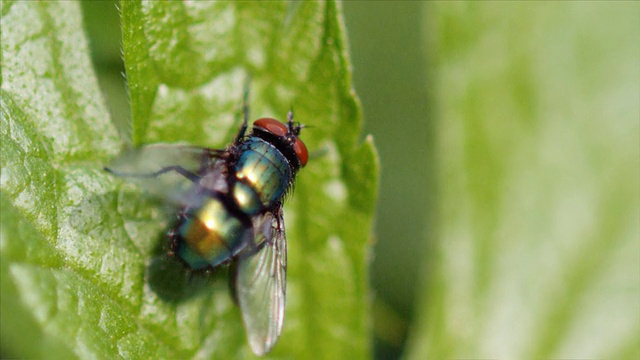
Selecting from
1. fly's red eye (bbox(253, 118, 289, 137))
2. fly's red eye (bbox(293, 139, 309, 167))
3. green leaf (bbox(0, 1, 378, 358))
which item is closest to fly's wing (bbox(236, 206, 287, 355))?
green leaf (bbox(0, 1, 378, 358))

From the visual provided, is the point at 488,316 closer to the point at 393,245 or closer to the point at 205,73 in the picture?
the point at 393,245

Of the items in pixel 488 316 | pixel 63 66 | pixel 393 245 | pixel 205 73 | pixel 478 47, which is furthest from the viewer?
pixel 393 245

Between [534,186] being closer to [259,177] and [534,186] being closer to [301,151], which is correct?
[301,151]

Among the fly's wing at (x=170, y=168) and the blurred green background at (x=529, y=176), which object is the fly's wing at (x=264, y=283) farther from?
the blurred green background at (x=529, y=176)

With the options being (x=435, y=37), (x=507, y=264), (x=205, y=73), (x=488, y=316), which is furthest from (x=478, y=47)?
(x=205, y=73)

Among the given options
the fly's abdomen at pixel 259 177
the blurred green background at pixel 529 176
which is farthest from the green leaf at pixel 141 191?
the blurred green background at pixel 529 176

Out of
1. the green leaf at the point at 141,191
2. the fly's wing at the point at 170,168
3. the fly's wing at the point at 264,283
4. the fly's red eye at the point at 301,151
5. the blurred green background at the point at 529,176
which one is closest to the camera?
the green leaf at the point at 141,191
